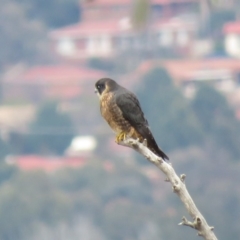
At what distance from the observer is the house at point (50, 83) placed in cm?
5184

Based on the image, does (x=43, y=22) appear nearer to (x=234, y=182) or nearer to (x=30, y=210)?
(x=234, y=182)

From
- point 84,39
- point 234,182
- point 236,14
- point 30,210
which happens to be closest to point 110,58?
point 84,39

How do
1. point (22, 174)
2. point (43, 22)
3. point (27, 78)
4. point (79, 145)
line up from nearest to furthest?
point (22, 174), point (79, 145), point (27, 78), point (43, 22)

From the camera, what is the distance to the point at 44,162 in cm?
4544

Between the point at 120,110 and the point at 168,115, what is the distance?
40.2 metres

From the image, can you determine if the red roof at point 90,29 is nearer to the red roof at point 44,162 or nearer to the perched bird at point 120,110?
the red roof at point 44,162

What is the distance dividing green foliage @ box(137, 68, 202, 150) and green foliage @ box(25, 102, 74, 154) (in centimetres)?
308

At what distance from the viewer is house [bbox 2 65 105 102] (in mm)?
51844

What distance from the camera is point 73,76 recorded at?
54750 mm

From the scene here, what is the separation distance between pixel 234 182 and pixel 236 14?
1614 cm

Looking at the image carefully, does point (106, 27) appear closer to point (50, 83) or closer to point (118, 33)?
point (118, 33)

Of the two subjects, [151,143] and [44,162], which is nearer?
[151,143]

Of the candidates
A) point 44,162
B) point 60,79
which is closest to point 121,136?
point 44,162

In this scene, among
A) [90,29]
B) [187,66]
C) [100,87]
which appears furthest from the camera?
[90,29]
